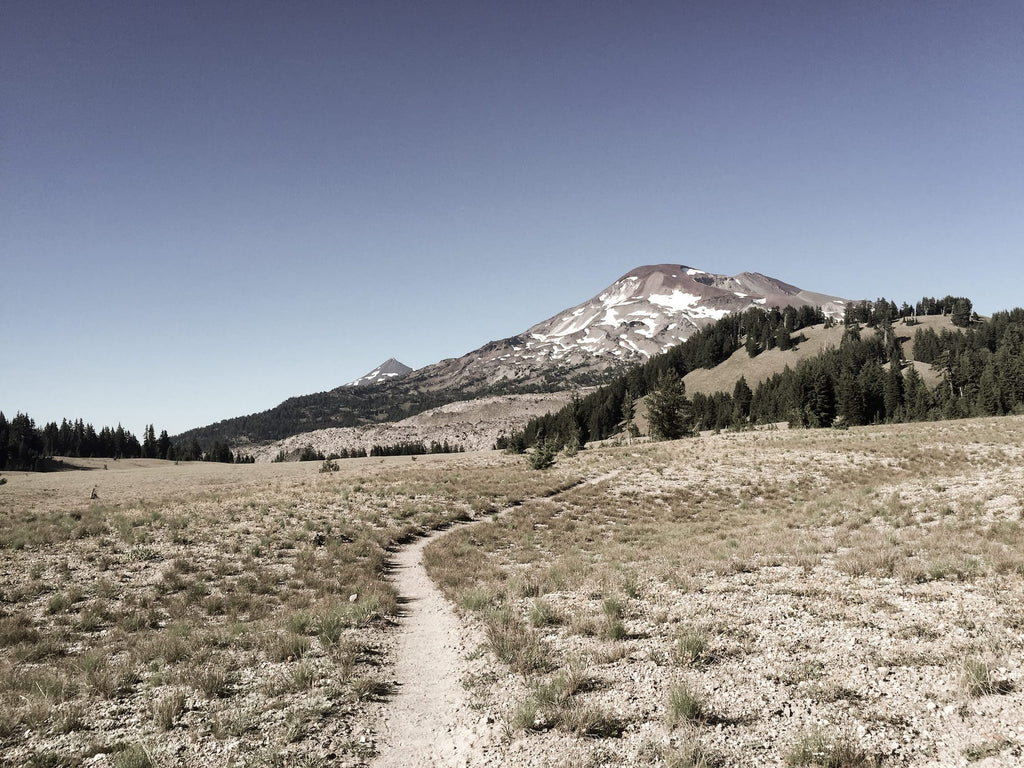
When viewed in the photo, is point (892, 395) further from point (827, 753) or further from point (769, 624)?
point (827, 753)

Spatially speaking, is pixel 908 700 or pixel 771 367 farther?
pixel 771 367

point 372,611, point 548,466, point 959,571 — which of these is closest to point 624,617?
point 372,611

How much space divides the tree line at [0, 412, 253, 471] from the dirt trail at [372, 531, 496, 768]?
593ft

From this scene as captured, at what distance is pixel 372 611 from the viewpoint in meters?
13.4

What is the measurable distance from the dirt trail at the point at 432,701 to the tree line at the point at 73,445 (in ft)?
593

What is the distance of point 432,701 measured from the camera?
29.4 ft

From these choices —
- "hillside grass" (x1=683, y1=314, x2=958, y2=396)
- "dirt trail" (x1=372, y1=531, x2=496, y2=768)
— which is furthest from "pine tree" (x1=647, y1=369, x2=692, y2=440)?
"hillside grass" (x1=683, y1=314, x2=958, y2=396)

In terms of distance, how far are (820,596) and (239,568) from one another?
19053 mm

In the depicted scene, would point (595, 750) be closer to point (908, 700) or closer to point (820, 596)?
point (908, 700)

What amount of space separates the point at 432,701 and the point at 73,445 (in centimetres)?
22249

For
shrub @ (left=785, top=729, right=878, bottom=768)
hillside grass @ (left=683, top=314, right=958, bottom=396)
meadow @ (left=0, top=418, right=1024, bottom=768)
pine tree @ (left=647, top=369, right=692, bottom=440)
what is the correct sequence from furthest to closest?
hillside grass @ (left=683, top=314, right=958, bottom=396), pine tree @ (left=647, top=369, right=692, bottom=440), meadow @ (left=0, top=418, right=1024, bottom=768), shrub @ (left=785, top=729, right=878, bottom=768)

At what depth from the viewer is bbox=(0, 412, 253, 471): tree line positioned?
479ft

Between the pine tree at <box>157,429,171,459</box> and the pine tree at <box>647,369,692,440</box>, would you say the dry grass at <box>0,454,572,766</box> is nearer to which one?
the pine tree at <box>647,369,692,440</box>

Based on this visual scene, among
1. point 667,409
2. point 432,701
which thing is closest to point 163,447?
point 667,409
